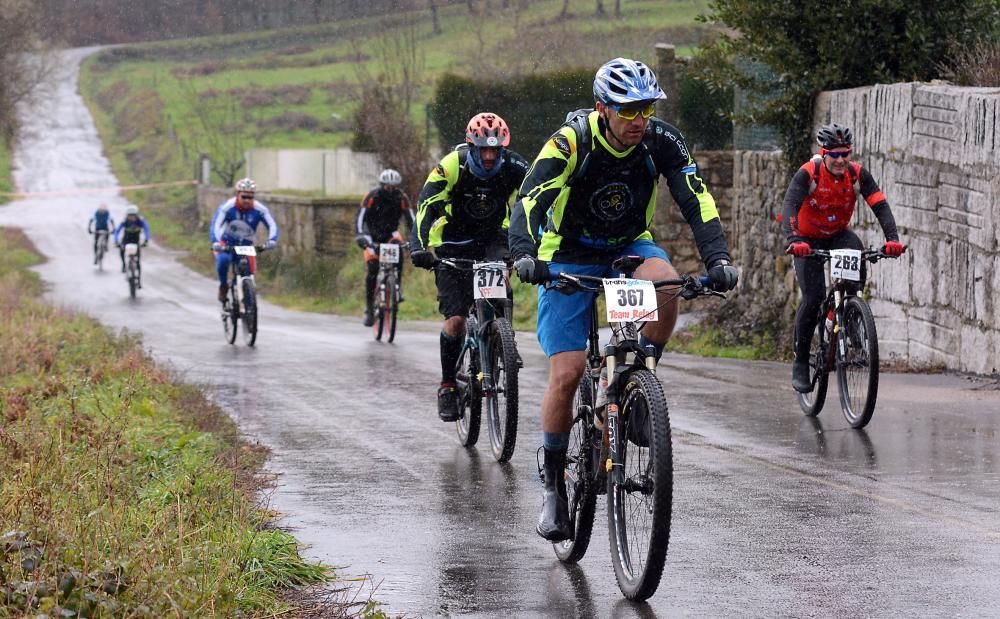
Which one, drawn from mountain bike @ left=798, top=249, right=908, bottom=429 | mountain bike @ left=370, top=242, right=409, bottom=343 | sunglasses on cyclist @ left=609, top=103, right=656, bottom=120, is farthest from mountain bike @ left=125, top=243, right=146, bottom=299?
sunglasses on cyclist @ left=609, top=103, right=656, bottom=120

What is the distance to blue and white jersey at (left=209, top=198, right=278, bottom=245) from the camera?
61.4 feet

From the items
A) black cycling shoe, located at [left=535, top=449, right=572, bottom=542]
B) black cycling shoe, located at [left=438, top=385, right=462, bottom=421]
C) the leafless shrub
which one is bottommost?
black cycling shoe, located at [left=438, top=385, right=462, bottom=421]

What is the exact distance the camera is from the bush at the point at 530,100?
1132 inches

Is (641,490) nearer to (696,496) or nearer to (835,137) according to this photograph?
(696,496)

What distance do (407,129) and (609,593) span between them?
2833 cm

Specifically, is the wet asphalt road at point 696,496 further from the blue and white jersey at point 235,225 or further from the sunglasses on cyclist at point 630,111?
the blue and white jersey at point 235,225

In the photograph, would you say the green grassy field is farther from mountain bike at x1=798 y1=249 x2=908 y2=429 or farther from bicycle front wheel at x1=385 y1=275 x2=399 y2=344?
mountain bike at x1=798 y1=249 x2=908 y2=429

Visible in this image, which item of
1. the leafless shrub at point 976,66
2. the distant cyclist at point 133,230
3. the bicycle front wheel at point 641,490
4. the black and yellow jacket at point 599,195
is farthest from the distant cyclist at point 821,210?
the distant cyclist at point 133,230

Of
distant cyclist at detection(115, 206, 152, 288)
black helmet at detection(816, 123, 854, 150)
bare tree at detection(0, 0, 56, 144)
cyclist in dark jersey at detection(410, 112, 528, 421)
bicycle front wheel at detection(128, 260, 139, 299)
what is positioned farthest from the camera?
bare tree at detection(0, 0, 56, 144)

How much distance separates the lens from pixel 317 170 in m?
40.5

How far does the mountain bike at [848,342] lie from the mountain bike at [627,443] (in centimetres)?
390

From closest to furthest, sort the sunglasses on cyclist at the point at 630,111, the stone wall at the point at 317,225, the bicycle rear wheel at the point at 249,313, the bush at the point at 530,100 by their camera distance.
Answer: the sunglasses on cyclist at the point at 630,111 < the bicycle rear wheel at the point at 249,313 < the bush at the point at 530,100 < the stone wall at the point at 317,225

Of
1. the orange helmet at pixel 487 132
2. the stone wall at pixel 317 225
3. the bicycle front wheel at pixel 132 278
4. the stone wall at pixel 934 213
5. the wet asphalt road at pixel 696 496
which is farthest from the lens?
the stone wall at pixel 317 225

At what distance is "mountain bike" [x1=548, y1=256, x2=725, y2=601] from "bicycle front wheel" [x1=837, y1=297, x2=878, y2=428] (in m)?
3.85
